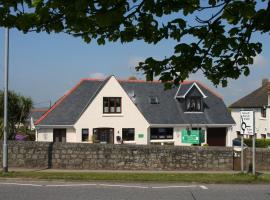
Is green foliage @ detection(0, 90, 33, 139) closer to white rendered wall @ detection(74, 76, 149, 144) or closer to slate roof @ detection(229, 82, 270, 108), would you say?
white rendered wall @ detection(74, 76, 149, 144)

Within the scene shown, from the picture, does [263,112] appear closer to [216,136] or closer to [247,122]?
[216,136]

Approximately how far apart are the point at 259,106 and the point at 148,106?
1901 centimetres

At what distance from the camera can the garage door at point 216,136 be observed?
46812 mm

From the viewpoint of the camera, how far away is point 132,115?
4366 cm

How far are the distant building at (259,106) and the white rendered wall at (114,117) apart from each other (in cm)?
1801

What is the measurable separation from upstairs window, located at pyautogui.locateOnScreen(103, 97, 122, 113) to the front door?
1.62 metres

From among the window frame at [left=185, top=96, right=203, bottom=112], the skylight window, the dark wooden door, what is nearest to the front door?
the dark wooden door

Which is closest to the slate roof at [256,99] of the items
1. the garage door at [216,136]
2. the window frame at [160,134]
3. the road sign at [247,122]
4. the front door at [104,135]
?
the garage door at [216,136]

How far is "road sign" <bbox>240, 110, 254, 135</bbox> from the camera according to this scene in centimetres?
2039

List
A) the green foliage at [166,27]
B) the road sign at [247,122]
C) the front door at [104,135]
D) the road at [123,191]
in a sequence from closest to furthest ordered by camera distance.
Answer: the green foliage at [166,27] → the road at [123,191] → the road sign at [247,122] → the front door at [104,135]

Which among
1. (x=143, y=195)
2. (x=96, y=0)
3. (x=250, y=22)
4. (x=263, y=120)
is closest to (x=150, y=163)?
(x=143, y=195)

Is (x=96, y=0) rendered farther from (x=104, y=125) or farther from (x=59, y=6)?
(x=104, y=125)

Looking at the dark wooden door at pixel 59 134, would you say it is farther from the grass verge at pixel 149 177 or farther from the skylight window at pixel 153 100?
the grass verge at pixel 149 177

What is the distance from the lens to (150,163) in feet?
76.8
